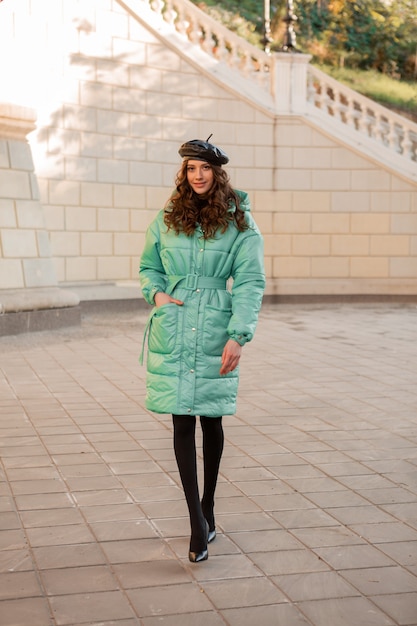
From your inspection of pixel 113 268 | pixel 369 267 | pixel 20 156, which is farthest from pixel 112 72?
pixel 369 267

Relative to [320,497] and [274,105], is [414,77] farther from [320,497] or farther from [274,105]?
[320,497]

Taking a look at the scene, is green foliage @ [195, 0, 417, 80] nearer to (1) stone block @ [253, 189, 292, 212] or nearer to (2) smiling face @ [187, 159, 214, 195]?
(1) stone block @ [253, 189, 292, 212]

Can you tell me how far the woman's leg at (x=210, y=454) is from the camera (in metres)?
4.41

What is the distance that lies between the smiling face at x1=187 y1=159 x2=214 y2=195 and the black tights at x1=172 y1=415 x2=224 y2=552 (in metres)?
1.02

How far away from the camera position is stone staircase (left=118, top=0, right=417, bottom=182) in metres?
16.8

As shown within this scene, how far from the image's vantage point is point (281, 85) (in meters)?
17.4

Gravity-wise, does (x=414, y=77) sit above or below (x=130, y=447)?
above

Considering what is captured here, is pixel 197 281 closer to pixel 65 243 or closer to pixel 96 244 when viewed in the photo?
pixel 65 243

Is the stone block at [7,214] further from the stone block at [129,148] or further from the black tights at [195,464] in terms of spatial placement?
the black tights at [195,464]

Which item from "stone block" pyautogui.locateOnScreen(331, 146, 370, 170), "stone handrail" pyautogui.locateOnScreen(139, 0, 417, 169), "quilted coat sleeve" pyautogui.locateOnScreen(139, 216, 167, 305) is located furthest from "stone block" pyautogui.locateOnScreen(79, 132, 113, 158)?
"quilted coat sleeve" pyautogui.locateOnScreen(139, 216, 167, 305)

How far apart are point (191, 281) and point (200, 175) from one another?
18.6 inches

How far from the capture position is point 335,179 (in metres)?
17.5

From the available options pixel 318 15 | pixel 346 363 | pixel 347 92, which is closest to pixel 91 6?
pixel 347 92

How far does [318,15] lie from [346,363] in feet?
83.0
